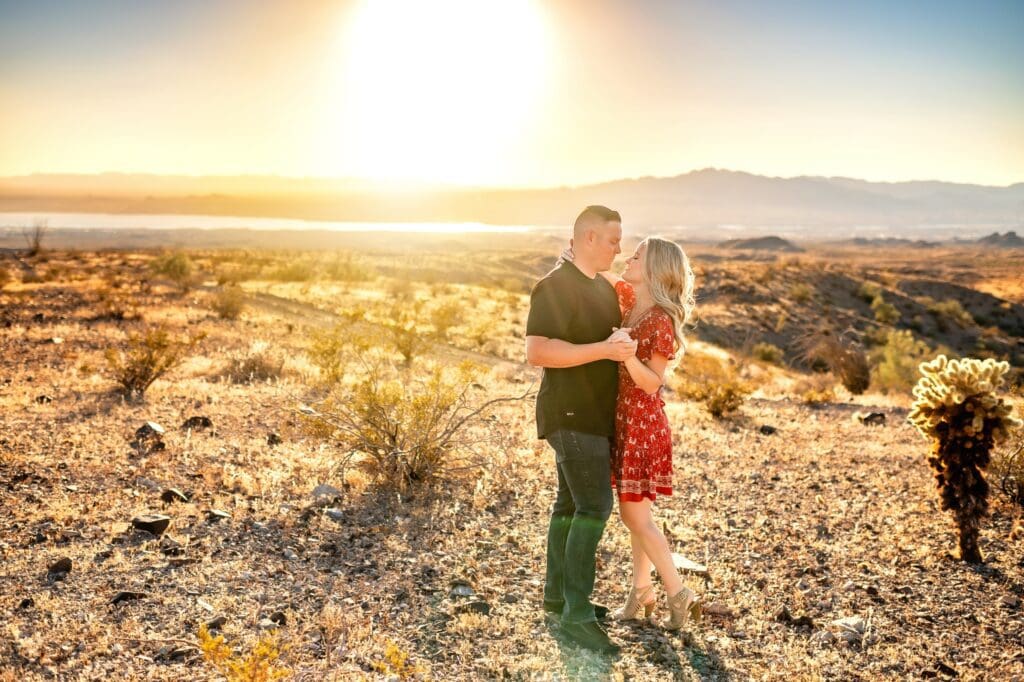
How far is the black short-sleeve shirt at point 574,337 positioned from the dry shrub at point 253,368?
7.61 metres

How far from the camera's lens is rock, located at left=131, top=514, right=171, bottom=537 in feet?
17.6

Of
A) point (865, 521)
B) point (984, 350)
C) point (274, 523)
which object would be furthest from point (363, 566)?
point (984, 350)

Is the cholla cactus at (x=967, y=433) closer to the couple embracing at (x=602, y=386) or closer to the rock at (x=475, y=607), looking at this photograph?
the couple embracing at (x=602, y=386)

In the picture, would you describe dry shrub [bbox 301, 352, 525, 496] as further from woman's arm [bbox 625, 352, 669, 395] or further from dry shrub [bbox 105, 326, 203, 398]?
dry shrub [bbox 105, 326, 203, 398]

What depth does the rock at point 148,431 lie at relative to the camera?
7571 millimetres

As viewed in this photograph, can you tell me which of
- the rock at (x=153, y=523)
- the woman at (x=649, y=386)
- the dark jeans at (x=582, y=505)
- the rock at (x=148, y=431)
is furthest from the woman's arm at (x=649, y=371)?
the rock at (x=148, y=431)

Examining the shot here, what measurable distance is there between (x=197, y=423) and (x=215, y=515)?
2764 mm

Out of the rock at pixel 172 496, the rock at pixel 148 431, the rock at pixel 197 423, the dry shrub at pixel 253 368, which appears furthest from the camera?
the dry shrub at pixel 253 368

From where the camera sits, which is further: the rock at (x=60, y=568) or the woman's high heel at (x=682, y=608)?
the rock at (x=60, y=568)

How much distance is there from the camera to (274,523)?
5699 millimetres

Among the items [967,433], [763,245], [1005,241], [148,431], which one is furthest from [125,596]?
[1005,241]

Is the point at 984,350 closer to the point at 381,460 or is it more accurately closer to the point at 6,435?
the point at 381,460

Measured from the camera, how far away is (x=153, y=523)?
5.37 metres

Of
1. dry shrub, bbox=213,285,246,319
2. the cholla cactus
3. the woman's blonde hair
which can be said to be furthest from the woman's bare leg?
dry shrub, bbox=213,285,246,319
